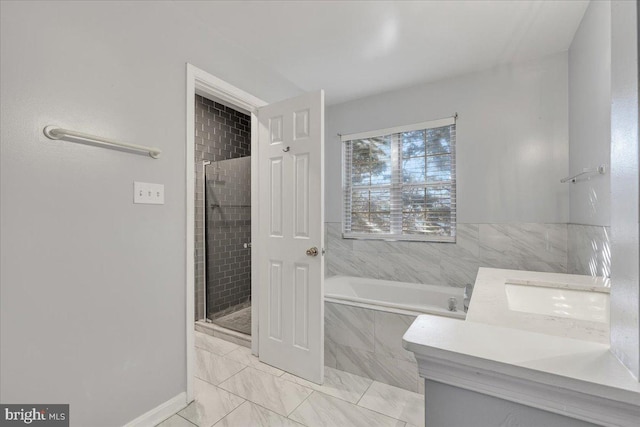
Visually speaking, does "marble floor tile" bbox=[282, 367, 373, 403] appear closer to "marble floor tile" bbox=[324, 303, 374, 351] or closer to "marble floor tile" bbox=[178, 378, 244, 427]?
"marble floor tile" bbox=[324, 303, 374, 351]

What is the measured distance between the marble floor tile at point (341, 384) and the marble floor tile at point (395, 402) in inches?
2.2

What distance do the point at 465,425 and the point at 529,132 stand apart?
8.88 feet

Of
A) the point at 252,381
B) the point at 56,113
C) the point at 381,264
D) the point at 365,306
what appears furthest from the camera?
the point at 381,264

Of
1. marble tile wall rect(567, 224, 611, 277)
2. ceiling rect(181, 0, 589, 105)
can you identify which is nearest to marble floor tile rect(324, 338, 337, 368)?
marble tile wall rect(567, 224, 611, 277)

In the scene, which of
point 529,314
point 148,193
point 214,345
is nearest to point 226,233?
point 214,345

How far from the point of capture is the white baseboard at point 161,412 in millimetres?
1591

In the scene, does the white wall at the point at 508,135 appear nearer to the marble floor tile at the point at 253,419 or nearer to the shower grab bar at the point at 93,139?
the marble floor tile at the point at 253,419

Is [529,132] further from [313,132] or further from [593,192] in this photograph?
[313,132]

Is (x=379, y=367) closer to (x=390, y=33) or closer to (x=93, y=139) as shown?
(x=93, y=139)

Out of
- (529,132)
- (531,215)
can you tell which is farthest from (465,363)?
(529,132)

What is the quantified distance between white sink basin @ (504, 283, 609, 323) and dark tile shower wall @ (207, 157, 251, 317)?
2464 mm

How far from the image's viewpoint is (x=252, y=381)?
2098 millimetres

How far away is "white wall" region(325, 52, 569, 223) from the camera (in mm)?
2434

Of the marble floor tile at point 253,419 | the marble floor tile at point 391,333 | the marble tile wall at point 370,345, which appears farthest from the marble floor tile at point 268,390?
the marble floor tile at point 391,333
